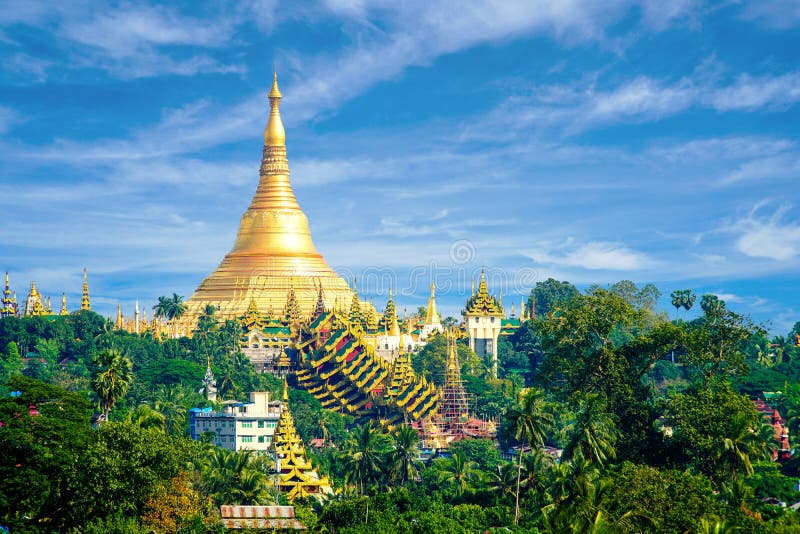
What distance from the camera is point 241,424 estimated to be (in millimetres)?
92438

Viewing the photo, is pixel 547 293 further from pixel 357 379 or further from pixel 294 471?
pixel 294 471

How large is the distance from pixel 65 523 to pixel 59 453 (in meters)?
2.67

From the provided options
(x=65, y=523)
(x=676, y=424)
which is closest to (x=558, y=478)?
(x=676, y=424)

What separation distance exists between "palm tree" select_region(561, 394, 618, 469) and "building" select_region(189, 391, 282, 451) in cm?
3325

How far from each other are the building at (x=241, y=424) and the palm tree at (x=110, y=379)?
20.8m

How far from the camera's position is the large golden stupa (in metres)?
136

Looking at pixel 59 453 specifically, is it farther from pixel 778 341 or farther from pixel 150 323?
pixel 778 341

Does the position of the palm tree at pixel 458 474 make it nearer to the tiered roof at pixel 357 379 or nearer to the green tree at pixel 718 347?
the green tree at pixel 718 347

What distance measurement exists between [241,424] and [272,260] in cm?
4877

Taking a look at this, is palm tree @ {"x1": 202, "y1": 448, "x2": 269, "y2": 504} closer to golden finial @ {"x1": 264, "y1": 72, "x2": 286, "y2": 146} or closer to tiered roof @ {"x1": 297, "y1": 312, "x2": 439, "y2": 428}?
tiered roof @ {"x1": 297, "y1": 312, "x2": 439, "y2": 428}

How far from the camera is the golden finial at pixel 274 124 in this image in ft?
464

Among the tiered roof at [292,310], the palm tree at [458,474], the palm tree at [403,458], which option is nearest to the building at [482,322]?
the tiered roof at [292,310]

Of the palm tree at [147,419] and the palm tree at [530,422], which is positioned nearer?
the palm tree at [530,422]

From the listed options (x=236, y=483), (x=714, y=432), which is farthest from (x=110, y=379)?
(x=714, y=432)
